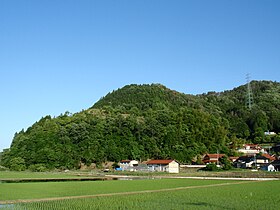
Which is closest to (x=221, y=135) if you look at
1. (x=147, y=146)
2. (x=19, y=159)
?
(x=147, y=146)

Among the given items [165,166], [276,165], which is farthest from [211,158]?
[276,165]

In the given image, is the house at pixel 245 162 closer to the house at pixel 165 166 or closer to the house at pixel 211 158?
the house at pixel 211 158

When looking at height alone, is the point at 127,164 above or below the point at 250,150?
below

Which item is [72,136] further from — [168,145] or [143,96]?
[143,96]

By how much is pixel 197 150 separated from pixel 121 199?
6965cm

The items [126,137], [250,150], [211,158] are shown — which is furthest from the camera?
[250,150]

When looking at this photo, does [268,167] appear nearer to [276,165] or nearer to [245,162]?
[276,165]

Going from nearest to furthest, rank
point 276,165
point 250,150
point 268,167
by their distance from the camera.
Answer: point 268,167, point 276,165, point 250,150

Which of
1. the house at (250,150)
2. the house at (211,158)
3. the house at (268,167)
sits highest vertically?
the house at (250,150)

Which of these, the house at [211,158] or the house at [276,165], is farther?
the house at [211,158]

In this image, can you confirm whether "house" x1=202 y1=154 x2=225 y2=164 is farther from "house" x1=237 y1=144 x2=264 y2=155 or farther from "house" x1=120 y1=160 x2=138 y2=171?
"house" x1=120 y1=160 x2=138 y2=171

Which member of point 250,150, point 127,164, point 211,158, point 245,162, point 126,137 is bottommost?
point 127,164

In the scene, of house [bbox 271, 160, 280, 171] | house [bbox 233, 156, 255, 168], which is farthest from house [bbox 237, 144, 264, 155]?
house [bbox 271, 160, 280, 171]

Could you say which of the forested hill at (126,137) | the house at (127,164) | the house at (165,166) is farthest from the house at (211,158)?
the house at (127,164)
